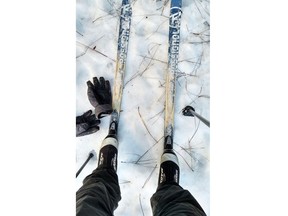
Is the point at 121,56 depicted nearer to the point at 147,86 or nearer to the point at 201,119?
the point at 147,86

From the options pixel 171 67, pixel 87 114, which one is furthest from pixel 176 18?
pixel 87 114

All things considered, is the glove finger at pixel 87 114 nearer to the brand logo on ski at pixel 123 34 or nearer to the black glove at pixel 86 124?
the black glove at pixel 86 124

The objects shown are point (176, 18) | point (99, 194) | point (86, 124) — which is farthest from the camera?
point (176, 18)

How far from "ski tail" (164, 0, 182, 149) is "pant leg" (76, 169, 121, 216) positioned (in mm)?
237

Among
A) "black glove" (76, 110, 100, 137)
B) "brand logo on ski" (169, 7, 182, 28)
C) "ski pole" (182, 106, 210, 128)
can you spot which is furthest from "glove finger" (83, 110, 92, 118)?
"brand logo on ski" (169, 7, 182, 28)

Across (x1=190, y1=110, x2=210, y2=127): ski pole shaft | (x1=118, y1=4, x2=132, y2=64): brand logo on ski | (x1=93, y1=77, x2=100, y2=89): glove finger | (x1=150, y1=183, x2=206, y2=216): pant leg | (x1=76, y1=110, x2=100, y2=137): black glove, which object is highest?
(x1=118, y1=4, x2=132, y2=64): brand logo on ski

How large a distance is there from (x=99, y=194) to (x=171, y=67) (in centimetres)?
53

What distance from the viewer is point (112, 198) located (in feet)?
3.74

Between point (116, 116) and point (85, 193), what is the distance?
0.31 metres

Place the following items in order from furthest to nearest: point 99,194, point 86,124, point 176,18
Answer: point 176,18 → point 86,124 → point 99,194

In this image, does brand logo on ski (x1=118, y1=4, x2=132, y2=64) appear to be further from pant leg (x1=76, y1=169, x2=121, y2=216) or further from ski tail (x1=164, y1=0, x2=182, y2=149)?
pant leg (x1=76, y1=169, x2=121, y2=216)

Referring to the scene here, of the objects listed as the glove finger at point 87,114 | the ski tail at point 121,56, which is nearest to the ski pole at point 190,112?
the ski tail at point 121,56

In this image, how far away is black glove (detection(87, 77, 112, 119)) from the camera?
120 cm
